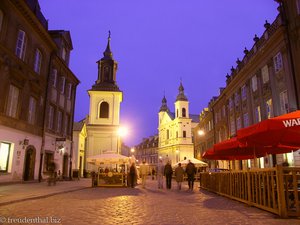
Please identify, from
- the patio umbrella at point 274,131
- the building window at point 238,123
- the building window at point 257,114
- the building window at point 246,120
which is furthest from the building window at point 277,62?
the patio umbrella at point 274,131

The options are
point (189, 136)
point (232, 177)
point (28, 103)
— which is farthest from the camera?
point (189, 136)

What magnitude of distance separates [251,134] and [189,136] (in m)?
69.8

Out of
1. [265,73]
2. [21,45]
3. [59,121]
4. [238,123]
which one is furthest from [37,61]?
[238,123]

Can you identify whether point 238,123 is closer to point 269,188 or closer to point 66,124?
point 66,124

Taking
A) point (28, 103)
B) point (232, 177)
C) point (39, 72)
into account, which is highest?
point (39, 72)

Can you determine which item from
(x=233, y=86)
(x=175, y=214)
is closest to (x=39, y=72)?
(x=175, y=214)

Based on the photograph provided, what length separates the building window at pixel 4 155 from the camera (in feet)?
55.7

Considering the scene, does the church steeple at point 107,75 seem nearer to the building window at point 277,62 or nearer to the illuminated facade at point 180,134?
the building window at point 277,62

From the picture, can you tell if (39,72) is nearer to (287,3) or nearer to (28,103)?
(28,103)

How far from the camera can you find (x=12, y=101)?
60.4ft

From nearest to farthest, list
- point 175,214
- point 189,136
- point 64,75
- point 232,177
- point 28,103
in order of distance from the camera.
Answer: point 175,214 < point 232,177 < point 28,103 < point 64,75 < point 189,136

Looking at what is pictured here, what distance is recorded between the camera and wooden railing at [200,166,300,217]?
295 inches

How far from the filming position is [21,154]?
1914 centimetres

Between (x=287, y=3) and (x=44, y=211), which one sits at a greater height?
(x=287, y=3)
